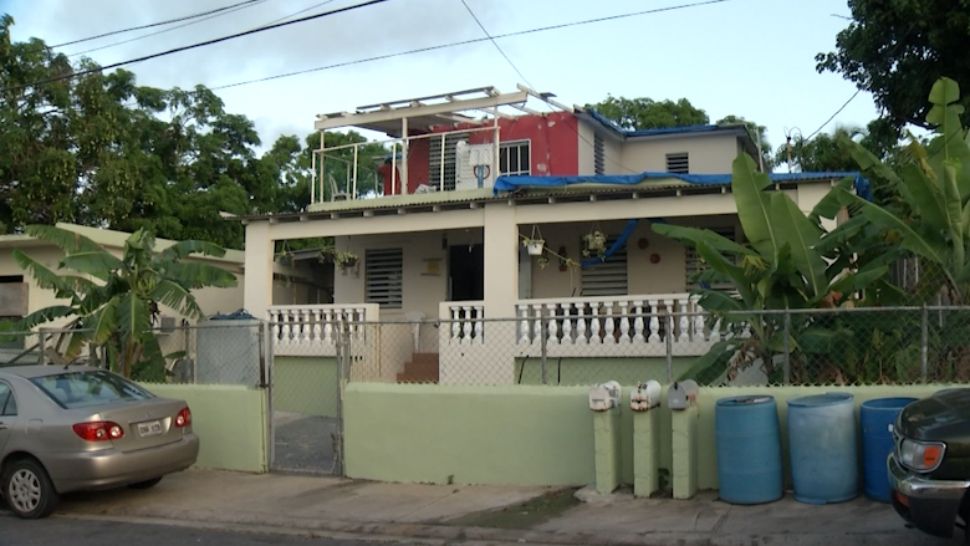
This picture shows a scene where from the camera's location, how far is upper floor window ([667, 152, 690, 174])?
20.4 meters

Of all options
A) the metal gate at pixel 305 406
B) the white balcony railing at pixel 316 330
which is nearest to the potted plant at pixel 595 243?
the white balcony railing at pixel 316 330

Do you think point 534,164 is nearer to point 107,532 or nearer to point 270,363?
point 270,363

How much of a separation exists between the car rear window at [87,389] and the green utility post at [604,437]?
4800mm

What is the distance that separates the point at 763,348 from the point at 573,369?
449cm

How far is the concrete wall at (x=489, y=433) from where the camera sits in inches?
359

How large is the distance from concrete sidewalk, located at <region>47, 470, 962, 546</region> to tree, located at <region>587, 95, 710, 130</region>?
90.1 ft

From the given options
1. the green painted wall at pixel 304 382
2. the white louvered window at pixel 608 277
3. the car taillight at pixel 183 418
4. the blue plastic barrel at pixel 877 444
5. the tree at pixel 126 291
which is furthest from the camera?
the white louvered window at pixel 608 277

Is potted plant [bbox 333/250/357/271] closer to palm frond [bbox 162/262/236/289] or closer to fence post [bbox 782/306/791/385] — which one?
palm frond [bbox 162/262/236/289]

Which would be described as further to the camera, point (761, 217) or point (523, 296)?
point (523, 296)

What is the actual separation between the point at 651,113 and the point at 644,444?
29.5 m

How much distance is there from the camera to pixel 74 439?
8.81 metres

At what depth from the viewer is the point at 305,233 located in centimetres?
1727

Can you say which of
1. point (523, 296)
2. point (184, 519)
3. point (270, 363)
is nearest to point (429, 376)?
point (523, 296)

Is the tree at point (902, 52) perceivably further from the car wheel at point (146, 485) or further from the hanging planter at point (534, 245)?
the car wheel at point (146, 485)
